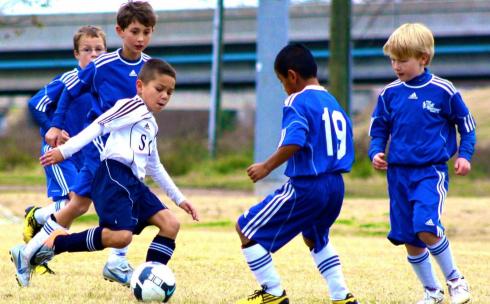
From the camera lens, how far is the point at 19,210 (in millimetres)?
17844

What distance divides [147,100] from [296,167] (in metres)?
1.14

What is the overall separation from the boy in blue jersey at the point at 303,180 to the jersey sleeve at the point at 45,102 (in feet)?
8.03

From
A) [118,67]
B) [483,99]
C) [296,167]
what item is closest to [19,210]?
[118,67]

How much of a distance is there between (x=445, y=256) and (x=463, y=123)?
0.89 m

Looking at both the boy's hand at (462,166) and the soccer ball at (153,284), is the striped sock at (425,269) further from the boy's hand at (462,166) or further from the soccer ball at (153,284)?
the soccer ball at (153,284)

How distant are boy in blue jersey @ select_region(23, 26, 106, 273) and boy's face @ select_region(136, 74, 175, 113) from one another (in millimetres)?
1596

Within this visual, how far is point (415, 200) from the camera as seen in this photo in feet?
23.4

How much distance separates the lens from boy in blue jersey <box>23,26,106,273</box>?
28.6 feet

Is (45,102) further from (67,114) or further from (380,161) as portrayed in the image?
(380,161)

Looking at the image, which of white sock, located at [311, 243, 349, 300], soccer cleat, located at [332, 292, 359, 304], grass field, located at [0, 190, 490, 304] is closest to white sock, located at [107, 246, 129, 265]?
grass field, located at [0, 190, 490, 304]

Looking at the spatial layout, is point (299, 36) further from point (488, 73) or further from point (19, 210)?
point (19, 210)

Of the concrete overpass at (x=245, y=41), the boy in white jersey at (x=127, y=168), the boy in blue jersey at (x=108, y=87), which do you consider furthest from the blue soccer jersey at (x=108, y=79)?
the concrete overpass at (x=245, y=41)

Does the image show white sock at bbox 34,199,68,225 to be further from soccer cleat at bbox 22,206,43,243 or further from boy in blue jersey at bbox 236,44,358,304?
boy in blue jersey at bbox 236,44,358,304

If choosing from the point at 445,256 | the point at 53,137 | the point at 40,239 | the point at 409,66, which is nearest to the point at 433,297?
the point at 445,256
